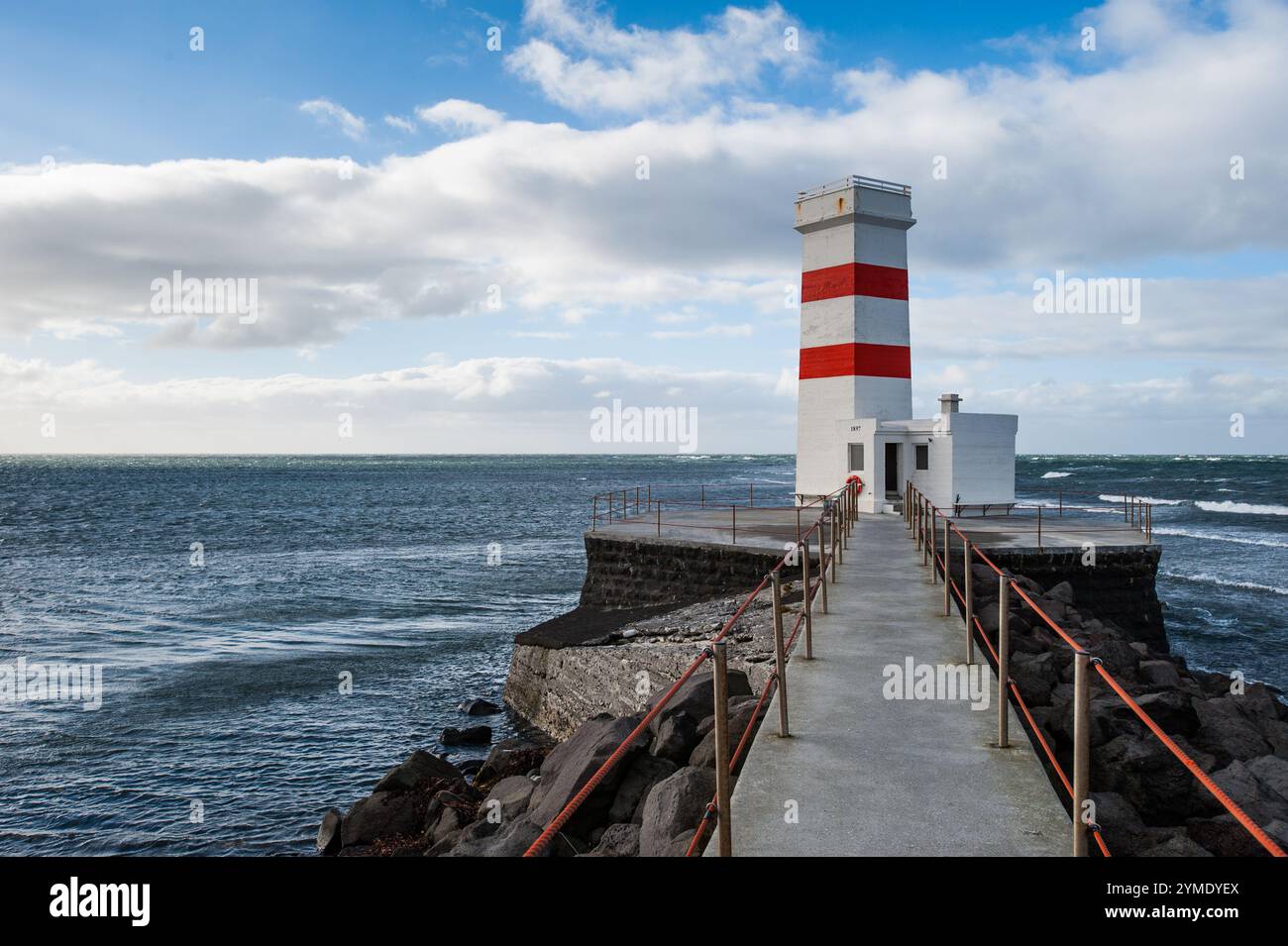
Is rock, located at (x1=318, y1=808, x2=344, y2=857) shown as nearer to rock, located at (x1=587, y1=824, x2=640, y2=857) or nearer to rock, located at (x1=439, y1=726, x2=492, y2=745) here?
rock, located at (x1=439, y1=726, x2=492, y2=745)

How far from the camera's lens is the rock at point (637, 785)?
599 centimetres

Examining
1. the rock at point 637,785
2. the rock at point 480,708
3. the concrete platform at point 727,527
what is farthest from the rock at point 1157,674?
the rock at point 480,708

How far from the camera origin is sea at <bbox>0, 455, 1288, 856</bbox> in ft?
36.4

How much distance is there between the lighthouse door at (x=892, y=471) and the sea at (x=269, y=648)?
586cm

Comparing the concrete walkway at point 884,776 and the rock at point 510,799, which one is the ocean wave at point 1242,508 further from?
the rock at point 510,799

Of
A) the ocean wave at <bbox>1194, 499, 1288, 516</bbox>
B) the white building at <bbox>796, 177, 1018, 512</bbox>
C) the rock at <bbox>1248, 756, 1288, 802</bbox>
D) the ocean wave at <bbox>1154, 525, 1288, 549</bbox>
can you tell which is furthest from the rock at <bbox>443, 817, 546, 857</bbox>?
the ocean wave at <bbox>1194, 499, 1288, 516</bbox>

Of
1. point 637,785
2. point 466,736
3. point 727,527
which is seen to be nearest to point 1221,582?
point 727,527

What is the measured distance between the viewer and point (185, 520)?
51.2 m

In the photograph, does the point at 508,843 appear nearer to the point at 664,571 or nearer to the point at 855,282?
the point at 664,571

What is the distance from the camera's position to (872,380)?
2178 cm

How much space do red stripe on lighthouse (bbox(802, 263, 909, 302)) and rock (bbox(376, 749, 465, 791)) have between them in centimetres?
1546
